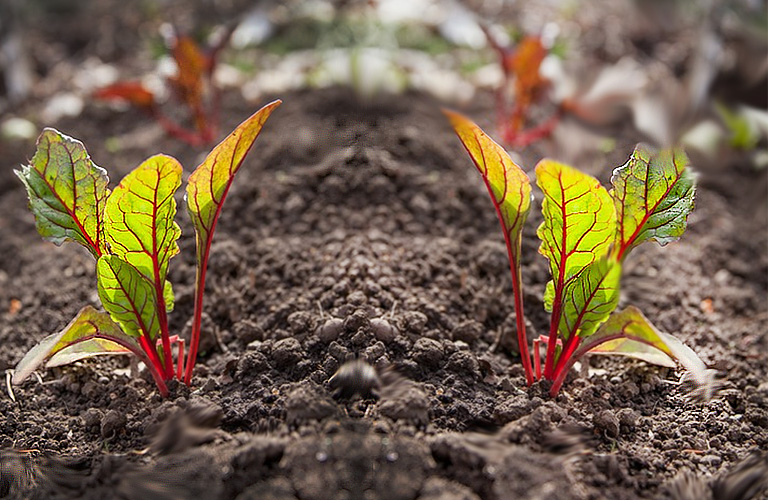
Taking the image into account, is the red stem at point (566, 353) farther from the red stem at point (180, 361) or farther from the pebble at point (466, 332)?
the red stem at point (180, 361)

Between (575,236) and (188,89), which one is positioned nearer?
(575,236)

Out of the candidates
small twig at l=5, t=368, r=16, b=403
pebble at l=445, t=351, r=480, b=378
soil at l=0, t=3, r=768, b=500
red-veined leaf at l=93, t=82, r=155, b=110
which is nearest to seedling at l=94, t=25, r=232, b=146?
red-veined leaf at l=93, t=82, r=155, b=110

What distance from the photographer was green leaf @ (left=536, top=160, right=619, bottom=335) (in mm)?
1481

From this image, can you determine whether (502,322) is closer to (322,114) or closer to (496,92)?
(322,114)

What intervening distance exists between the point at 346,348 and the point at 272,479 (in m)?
0.38

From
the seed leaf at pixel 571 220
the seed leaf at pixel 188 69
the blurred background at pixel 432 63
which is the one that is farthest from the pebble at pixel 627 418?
the seed leaf at pixel 188 69

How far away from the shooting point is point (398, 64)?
3.44 m

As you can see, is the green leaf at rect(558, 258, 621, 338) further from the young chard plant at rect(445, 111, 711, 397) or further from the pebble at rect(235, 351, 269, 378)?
the pebble at rect(235, 351, 269, 378)

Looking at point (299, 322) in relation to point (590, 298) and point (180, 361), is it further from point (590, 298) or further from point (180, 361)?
point (590, 298)

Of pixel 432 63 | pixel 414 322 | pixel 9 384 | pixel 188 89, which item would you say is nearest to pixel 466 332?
pixel 414 322

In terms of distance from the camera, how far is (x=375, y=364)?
166 cm

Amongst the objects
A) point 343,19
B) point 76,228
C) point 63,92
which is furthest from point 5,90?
point 76,228

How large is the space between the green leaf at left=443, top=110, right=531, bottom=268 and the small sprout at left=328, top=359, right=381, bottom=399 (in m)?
0.41

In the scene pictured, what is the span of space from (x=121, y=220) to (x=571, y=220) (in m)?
0.91
